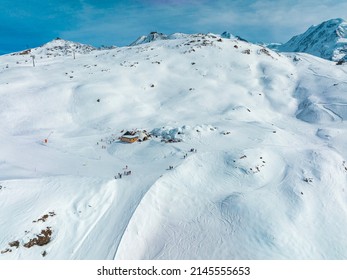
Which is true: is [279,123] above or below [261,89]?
below

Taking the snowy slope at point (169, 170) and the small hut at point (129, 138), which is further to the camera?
the small hut at point (129, 138)

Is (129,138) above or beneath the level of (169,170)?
above

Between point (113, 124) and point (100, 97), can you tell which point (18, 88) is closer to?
point (100, 97)

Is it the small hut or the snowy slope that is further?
the small hut

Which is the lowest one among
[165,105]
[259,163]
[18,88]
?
[259,163]

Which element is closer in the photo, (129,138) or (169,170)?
(169,170)

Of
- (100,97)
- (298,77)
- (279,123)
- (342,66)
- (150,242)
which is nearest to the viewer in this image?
(150,242)

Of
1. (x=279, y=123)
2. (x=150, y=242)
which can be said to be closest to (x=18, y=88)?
(x=150, y=242)
